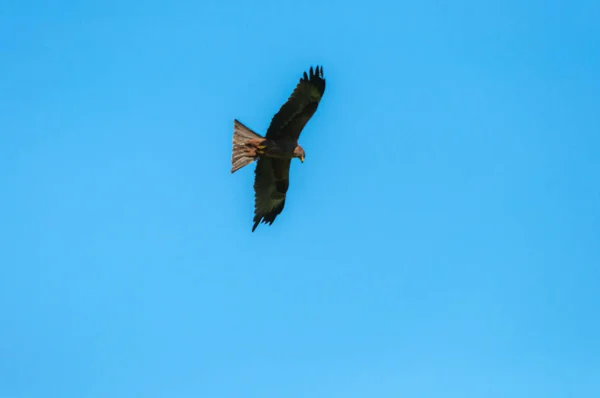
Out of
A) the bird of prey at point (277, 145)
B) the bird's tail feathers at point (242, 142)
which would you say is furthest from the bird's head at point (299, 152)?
the bird's tail feathers at point (242, 142)

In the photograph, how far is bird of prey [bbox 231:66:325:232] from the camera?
16953mm

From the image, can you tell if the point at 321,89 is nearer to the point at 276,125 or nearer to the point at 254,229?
the point at 276,125

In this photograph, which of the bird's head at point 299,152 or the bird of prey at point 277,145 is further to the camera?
the bird's head at point 299,152

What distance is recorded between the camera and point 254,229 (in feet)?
61.3

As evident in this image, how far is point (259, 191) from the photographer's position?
18531 mm

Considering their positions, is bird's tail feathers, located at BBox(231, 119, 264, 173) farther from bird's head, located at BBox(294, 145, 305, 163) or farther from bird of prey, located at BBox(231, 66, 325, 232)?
bird's head, located at BBox(294, 145, 305, 163)

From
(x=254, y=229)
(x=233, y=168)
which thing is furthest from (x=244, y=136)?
(x=254, y=229)

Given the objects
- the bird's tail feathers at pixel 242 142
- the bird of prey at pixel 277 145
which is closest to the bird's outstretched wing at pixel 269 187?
the bird of prey at pixel 277 145

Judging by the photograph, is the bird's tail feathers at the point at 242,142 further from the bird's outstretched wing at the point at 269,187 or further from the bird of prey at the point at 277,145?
the bird's outstretched wing at the point at 269,187

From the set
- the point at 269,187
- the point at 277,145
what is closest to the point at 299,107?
the point at 277,145

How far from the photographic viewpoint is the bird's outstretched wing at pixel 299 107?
666 inches

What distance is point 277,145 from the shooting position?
57.4 ft

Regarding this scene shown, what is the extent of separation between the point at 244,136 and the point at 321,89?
1514 millimetres

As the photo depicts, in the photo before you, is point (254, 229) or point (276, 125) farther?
point (254, 229)
